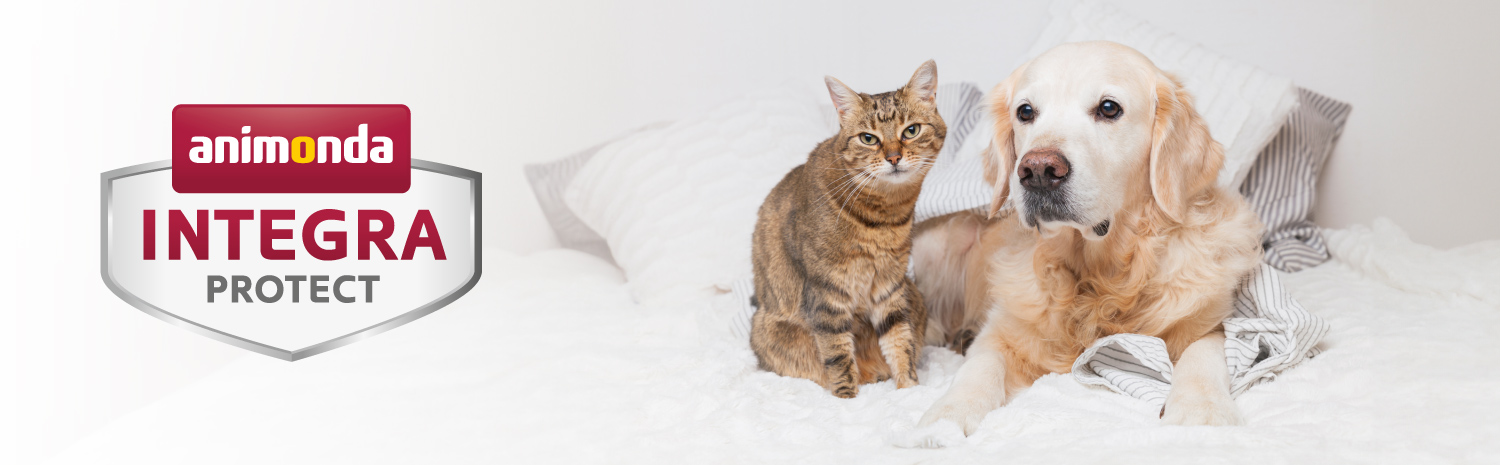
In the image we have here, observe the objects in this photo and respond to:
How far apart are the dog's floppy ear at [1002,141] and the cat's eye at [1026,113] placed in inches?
1.6

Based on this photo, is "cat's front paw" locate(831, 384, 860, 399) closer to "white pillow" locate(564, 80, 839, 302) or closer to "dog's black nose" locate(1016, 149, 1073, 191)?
→ "dog's black nose" locate(1016, 149, 1073, 191)

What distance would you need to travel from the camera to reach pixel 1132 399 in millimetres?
1194

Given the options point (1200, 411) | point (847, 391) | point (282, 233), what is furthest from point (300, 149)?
point (1200, 411)

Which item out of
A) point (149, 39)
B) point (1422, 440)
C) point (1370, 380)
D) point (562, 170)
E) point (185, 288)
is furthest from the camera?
point (562, 170)

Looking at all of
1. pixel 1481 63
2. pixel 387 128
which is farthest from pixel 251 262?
pixel 1481 63

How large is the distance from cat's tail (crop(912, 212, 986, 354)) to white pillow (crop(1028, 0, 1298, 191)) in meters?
0.60

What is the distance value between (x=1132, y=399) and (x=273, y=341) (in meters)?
1.62

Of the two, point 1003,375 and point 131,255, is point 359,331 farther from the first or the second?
point 1003,375

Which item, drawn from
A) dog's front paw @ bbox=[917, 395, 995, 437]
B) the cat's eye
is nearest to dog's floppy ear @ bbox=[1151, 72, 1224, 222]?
the cat's eye

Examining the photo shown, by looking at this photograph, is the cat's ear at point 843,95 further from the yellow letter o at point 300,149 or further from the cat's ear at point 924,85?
the yellow letter o at point 300,149

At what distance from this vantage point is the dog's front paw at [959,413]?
112cm

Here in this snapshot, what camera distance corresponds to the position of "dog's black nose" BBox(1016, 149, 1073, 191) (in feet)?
3.74

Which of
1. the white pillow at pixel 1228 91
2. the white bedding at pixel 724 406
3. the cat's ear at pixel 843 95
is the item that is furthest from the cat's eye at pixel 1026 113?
the white pillow at pixel 1228 91

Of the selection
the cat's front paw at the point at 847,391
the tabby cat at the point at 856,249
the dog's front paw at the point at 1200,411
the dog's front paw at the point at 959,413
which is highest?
the tabby cat at the point at 856,249
